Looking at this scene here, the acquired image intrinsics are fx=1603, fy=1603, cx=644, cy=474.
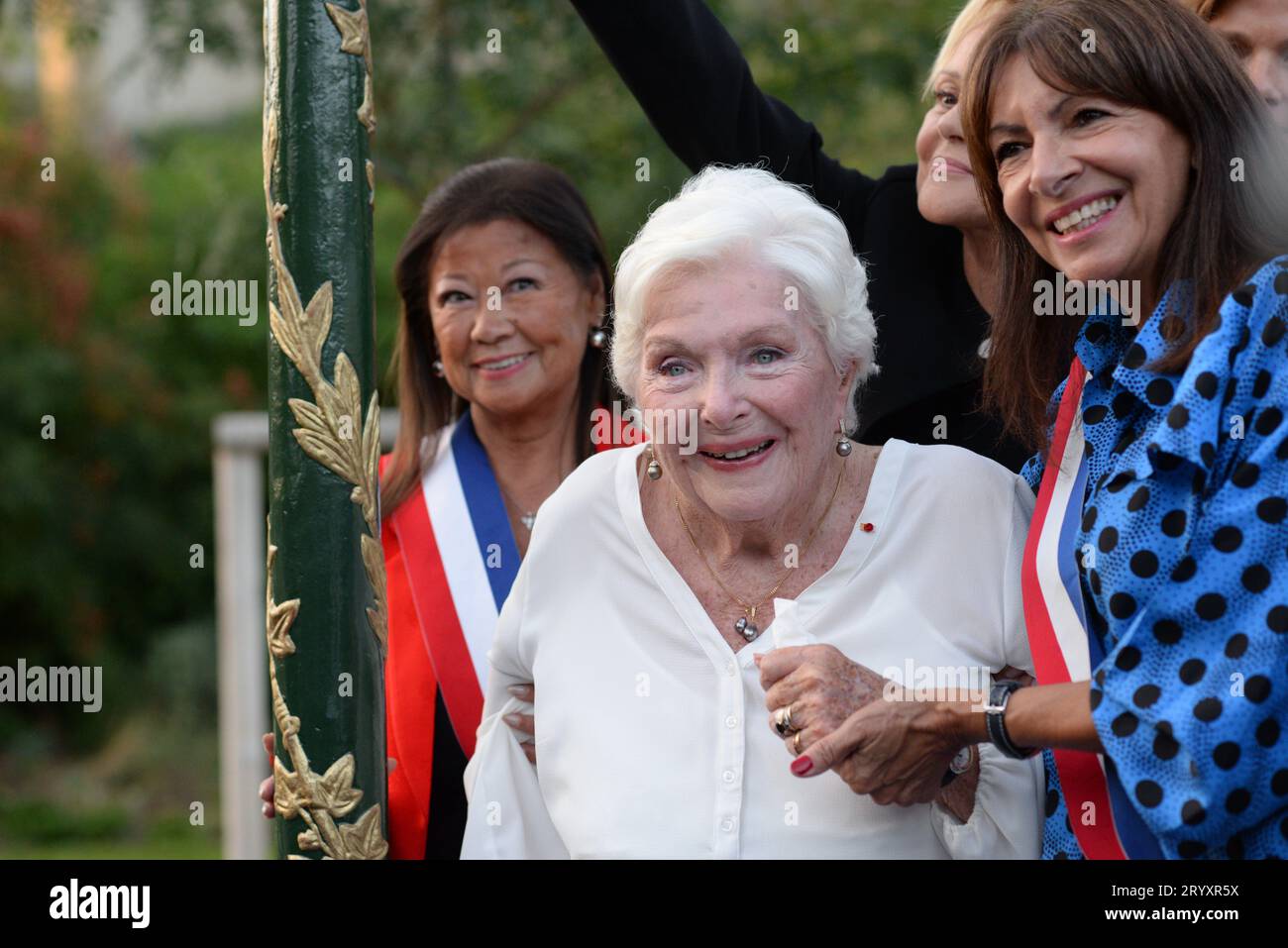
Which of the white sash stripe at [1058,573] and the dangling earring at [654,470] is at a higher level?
the dangling earring at [654,470]

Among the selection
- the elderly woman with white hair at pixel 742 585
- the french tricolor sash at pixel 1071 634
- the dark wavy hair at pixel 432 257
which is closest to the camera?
the french tricolor sash at pixel 1071 634

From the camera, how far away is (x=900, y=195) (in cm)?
329

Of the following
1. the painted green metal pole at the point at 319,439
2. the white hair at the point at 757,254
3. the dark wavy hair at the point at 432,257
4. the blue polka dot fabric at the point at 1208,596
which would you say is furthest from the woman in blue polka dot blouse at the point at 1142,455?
the dark wavy hair at the point at 432,257

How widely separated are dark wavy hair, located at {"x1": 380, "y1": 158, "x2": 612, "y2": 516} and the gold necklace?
0.96 metres

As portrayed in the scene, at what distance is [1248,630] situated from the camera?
1937 millimetres

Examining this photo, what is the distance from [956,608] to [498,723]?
762mm

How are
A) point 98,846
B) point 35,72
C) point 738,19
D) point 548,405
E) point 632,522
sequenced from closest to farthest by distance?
point 632,522, point 548,405, point 738,19, point 98,846, point 35,72

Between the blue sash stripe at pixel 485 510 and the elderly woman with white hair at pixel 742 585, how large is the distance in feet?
2.03

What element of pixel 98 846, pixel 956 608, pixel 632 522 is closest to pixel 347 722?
pixel 632 522

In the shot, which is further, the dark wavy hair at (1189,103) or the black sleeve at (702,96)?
the black sleeve at (702,96)

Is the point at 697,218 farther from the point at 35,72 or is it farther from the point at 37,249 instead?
the point at 35,72

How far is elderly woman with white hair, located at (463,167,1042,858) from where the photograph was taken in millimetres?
2352

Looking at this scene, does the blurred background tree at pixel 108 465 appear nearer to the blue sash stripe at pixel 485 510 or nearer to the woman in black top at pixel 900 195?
the blue sash stripe at pixel 485 510

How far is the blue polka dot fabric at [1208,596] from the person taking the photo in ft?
6.36
